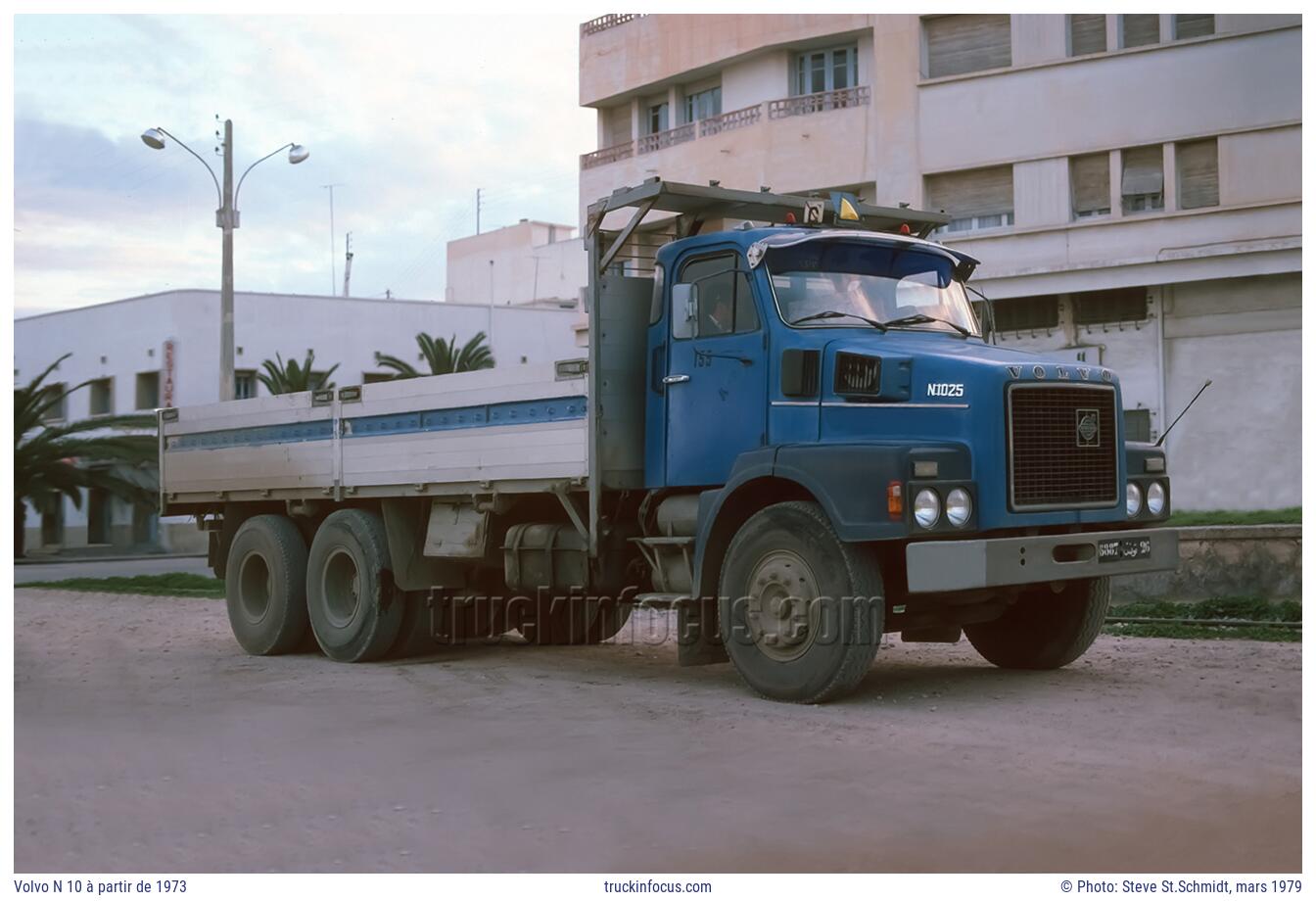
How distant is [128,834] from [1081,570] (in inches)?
219

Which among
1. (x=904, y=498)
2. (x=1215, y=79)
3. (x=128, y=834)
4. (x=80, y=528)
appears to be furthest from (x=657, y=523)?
(x=80, y=528)

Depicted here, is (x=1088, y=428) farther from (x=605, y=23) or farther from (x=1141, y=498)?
(x=605, y=23)

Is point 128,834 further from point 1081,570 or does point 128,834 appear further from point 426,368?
point 426,368

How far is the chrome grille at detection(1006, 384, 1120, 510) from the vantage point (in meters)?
9.19

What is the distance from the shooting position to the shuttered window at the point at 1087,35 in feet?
85.4

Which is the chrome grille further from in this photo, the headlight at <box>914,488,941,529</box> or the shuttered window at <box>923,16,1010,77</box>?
the shuttered window at <box>923,16,1010,77</box>

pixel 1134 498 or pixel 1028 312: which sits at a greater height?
pixel 1028 312

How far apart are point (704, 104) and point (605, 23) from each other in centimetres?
331

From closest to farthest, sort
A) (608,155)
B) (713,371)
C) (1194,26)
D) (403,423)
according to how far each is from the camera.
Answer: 1. (713,371)
2. (403,423)
3. (1194,26)
4. (608,155)

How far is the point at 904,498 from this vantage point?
8.75 meters

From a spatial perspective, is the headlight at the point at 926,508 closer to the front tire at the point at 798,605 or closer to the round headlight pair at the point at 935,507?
the round headlight pair at the point at 935,507

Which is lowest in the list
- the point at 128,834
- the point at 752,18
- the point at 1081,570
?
the point at 128,834

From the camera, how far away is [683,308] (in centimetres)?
1055

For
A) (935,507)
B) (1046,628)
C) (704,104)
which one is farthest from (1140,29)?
(935,507)
